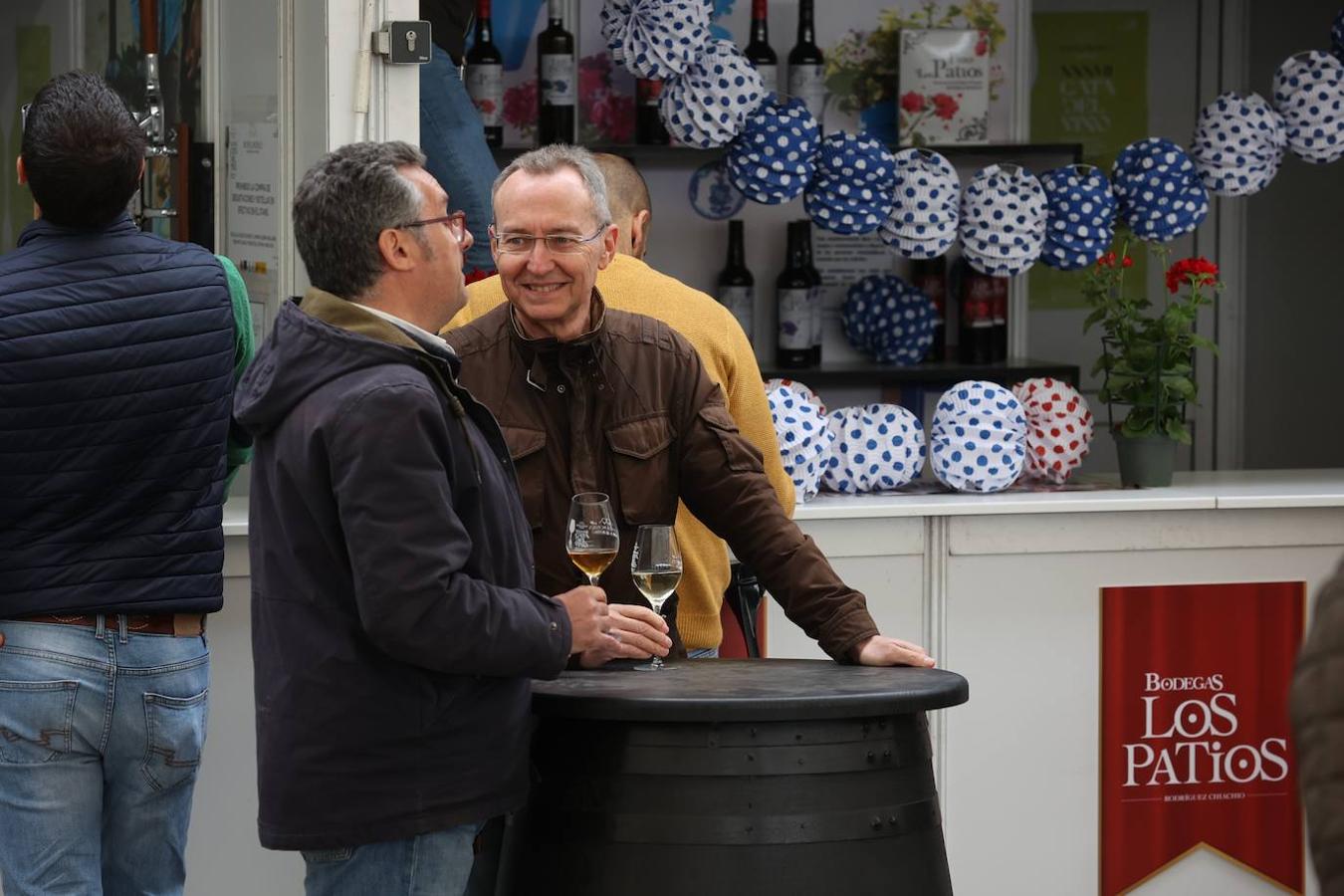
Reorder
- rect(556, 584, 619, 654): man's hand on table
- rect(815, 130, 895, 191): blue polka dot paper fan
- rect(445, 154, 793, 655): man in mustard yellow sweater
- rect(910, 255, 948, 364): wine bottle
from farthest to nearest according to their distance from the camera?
rect(910, 255, 948, 364): wine bottle < rect(815, 130, 895, 191): blue polka dot paper fan < rect(445, 154, 793, 655): man in mustard yellow sweater < rect(556, 584, 619, 654): man's hand on table

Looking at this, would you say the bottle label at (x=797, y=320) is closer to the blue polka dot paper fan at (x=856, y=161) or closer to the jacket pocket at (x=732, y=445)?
the blue polka dot paper fan at (x=856, y=161)

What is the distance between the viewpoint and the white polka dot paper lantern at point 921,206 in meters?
4.46

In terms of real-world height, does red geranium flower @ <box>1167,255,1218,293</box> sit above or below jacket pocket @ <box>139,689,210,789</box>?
above

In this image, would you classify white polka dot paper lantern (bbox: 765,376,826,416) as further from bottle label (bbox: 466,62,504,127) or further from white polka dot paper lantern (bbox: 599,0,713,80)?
bottle label (bbox: 466,62,504,127)

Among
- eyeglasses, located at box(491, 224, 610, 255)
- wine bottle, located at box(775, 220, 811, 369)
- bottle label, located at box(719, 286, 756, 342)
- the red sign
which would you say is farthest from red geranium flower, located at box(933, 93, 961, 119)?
eyeglasses, located at box(491, 224, 610, 255)

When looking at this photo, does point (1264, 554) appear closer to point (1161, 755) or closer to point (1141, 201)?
point (1161, 755)

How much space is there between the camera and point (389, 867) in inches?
83.3

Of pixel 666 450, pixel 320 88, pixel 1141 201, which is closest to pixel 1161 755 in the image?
pixel 1141 201

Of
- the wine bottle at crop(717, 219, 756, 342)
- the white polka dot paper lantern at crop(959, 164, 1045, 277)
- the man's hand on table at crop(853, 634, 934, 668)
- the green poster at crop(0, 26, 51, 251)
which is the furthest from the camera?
the wine bottle at crop(717, 219, 756, 342)

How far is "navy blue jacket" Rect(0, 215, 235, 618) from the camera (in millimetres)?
2621

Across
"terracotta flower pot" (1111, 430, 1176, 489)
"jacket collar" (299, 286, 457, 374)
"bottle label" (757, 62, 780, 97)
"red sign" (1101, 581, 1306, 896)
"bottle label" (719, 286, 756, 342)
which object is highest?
"bottle label" (757, 62, 780, 97)

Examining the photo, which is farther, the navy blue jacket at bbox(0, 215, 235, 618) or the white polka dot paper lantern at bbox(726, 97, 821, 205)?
the white polka dot paper lantern at bbox(726, 97, 821, 205)

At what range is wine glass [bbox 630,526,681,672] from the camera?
7.88 feet

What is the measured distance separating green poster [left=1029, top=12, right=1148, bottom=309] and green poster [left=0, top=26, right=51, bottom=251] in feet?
10.9
